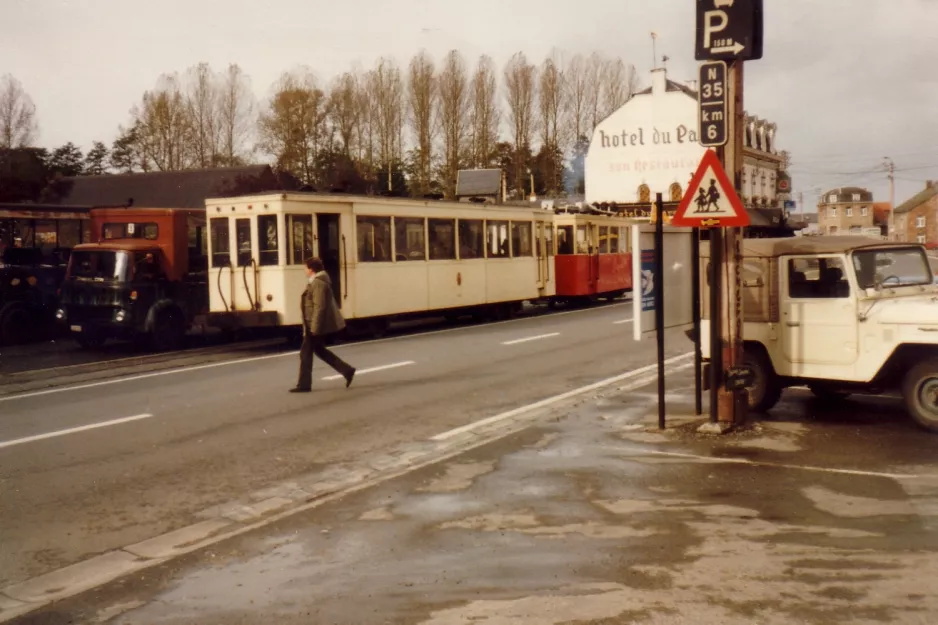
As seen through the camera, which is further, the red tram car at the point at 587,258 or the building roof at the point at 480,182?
the building roof at the point at 480,182

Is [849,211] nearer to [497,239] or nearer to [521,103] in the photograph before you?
[521,103]

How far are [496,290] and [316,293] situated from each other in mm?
13904

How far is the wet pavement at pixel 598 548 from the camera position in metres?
5.27

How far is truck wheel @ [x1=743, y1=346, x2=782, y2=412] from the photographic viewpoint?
1067cm

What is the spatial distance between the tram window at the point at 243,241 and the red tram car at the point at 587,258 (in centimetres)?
1276

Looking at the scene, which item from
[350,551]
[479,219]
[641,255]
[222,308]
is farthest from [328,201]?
[350,551]

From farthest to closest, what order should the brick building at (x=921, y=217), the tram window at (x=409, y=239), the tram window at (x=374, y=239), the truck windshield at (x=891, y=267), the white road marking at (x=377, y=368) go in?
1. the brick building at (x=921, y=217)
2. the tram window at (x=409, y=239)
3. the tram window at (x=374, y=239)
4. the white road marking at (x=377, y=368)
5. the truck windshield at (x=891, y=267)

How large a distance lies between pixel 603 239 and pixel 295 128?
114 feet

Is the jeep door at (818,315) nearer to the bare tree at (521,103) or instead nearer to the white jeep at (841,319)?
the white jeep at (841,319)

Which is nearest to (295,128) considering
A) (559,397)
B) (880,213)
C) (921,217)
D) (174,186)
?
(174,186)

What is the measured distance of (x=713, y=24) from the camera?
31.9 feet

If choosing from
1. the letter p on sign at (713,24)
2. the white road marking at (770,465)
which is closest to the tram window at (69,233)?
the letter p on sign at (713,24)

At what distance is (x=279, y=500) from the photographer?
Answer: 795 centimetres

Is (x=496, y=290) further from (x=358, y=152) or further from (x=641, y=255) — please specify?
(x=358, y=152)
